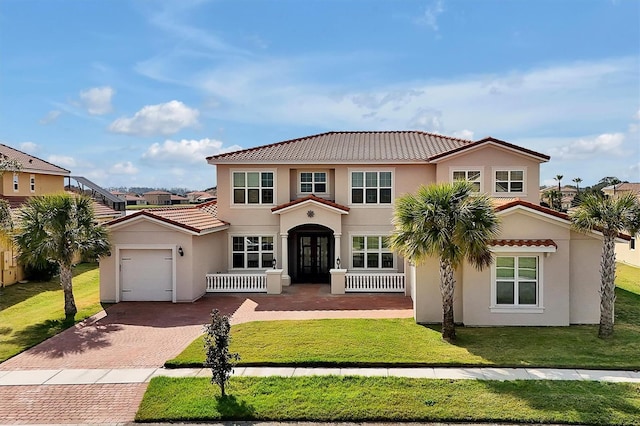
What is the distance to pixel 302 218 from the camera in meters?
22.4

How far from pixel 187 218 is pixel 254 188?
4.34m

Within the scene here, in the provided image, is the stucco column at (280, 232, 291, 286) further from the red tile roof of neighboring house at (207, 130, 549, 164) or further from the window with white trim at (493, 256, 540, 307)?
the window with white trim at (493, 256, 540, 307)

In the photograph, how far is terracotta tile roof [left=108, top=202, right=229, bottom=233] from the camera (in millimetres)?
19047

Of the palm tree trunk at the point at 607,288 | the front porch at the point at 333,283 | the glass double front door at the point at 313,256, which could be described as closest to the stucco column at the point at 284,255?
the front porch at the point at 333,283

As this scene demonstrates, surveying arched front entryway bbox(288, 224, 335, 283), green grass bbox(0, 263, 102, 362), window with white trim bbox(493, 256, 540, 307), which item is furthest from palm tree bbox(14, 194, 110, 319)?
window with white trim bbox(493, 256, 540, 307)

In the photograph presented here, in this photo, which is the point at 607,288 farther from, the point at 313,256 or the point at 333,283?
the point at 313,256

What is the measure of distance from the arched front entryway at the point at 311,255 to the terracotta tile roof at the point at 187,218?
4113 millimetres

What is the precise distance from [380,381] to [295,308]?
7912mm

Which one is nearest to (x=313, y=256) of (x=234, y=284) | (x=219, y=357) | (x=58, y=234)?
(x=234, y=284)

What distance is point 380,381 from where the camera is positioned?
10.4m

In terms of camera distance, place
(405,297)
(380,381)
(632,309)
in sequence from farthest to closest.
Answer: (405,297)
(632,309)
(380,381)

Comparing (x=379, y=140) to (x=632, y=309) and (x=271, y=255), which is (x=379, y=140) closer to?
(x=271, y=255)

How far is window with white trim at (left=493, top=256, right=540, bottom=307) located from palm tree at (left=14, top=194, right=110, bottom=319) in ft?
50.2

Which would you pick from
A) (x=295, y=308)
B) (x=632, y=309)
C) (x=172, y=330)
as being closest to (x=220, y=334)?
(x=172, y=330)
